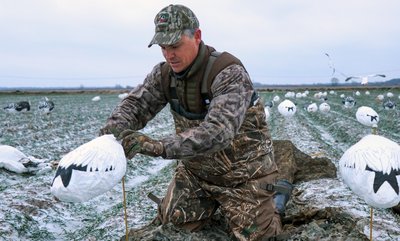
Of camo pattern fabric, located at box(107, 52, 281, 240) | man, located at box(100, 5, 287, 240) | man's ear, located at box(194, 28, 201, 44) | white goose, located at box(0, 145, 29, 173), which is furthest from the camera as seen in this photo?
white goose, located at box(0, 145, 29, 173)

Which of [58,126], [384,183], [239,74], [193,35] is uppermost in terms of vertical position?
[193,35]

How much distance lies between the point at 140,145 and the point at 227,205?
1361 mm

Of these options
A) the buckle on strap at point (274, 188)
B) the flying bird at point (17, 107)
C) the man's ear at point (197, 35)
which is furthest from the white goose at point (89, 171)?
the flying bird at point (17, 107)

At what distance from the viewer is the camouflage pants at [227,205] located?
4145 mm

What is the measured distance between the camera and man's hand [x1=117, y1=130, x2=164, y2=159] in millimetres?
3254

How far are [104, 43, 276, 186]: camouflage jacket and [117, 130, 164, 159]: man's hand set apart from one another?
0.29 ft

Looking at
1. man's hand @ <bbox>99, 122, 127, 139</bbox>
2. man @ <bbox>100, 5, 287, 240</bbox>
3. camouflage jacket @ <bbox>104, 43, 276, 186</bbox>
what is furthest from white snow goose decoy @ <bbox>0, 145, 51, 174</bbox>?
man's hand @ <bbox>99, 122, 127, 139</bbox>

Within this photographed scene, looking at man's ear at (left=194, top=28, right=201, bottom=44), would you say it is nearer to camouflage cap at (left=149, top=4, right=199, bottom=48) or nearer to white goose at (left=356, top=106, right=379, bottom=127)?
camouflage cap at (left=149, top=4, right=199, bottom=48)

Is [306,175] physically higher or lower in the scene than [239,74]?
lower

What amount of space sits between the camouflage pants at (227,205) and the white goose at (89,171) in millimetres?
1237

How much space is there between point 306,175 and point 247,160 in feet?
11.6

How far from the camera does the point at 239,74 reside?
3730 mm

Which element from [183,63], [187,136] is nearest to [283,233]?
[187,136]

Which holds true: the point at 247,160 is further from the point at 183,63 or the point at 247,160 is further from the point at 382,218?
the point at 382,218
